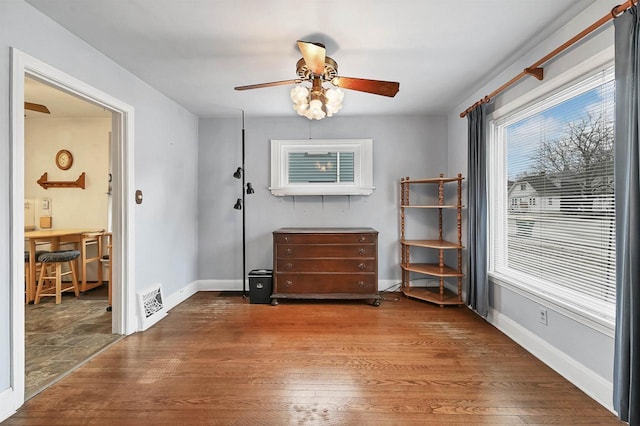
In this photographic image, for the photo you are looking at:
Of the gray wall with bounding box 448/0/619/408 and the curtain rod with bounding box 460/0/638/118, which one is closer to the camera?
the curtain rod with bounding box 460/0/638/118

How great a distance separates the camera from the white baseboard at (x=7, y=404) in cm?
167

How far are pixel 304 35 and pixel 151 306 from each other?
2.90m

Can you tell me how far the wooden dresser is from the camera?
11.9 ft

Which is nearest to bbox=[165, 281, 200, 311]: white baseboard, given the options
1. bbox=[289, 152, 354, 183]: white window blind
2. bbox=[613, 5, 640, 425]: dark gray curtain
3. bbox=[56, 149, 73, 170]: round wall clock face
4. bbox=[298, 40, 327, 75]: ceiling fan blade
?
bbox=[289, 152, 354, 183]: white window blind

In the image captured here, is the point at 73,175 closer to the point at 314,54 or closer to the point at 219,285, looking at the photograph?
the point at 219,285

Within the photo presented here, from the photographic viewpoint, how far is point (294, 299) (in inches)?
150

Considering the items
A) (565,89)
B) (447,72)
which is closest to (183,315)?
(447,72)

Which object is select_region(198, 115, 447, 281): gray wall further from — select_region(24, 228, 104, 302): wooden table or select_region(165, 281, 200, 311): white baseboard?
select_region(24, 228, 104, 302): wooden table

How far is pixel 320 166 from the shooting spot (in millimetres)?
4168

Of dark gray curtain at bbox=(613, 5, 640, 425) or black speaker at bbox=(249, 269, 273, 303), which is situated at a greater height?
dark gray curtain at bbox=(613, 5, 640, 425)

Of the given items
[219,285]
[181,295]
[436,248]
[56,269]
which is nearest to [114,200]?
[181,295]

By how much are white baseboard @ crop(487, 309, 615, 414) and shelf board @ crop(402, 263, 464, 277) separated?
2.27 feet

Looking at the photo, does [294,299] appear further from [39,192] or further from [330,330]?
[39,192]

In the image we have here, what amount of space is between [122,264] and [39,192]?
9.49 feet
